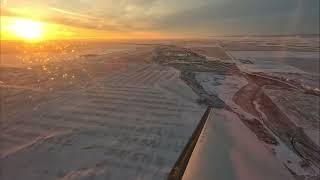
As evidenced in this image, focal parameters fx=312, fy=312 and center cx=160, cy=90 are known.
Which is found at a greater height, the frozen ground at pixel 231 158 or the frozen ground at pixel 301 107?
the frozen ground at pixel 301 107

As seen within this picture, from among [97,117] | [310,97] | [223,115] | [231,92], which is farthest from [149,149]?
[310,97]

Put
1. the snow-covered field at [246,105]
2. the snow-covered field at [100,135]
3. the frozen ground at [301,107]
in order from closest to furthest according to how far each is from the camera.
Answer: the snow-covered field at [100,135] < the snow-covered field at [246,105] < the frozen ground at [301,107]

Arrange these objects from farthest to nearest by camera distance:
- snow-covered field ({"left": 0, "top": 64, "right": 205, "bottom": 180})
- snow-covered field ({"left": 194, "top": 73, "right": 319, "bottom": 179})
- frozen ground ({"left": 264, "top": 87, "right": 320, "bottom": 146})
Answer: frozen ground ({"left": 264, "top": 87, "right": 320, "bottom": 146}), snow-covered field ({"left": 194, "top": 73, "right": 319, "bottom": 179}), snow-covered field ({"left": 0, "top": 64, "right": 205, "bottom": 180})

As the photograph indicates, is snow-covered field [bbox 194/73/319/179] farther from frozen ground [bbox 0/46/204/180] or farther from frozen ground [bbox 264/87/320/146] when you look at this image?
frozen ground [bbox 0/46/204/180]

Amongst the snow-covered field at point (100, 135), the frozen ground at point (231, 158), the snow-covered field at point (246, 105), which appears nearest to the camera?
the snow-covered field at point (100, 135)

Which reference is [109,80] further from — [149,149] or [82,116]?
[149,149]

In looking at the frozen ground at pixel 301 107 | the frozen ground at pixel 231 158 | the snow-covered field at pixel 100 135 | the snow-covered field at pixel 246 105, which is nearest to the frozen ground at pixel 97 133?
the snow-covered field at pixel 100 135

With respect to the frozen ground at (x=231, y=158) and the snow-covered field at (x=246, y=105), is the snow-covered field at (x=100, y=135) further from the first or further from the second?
the snow-covered field at (x=246, y=105)

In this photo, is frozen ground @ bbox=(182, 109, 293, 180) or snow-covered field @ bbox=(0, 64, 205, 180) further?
frozen ground @ bbox=(182, 109, 293, 180)

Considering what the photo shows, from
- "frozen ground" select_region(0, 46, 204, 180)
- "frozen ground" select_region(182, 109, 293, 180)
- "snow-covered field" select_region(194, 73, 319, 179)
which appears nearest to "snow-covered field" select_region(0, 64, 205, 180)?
"frozen ground" select_region(0, 46, 204, 180)

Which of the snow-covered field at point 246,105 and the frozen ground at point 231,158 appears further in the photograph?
the snow-covered field at point 246,105

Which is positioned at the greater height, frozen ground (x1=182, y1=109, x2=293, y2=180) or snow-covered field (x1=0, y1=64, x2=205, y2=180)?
snow-covered field (x1=0, y1=64, x2=205, y2=180)
